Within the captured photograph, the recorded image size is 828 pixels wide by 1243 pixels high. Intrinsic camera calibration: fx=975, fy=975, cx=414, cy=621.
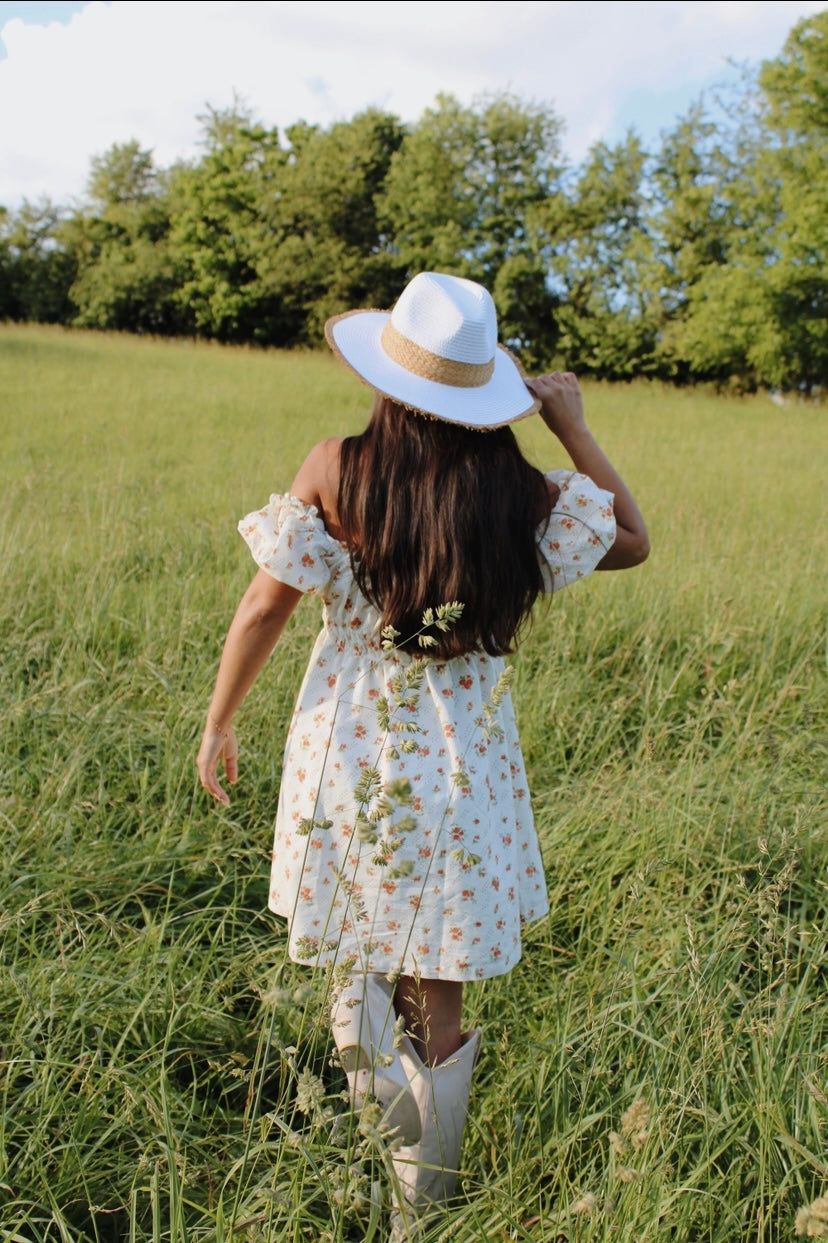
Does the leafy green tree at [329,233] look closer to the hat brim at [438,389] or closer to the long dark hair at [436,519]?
the hat brim at [438,389]

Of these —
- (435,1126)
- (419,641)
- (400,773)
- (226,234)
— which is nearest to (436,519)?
(419,641)

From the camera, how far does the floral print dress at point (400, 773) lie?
1.69 meters

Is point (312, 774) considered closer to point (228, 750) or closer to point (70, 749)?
point (228, 750)

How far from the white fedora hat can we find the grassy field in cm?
88

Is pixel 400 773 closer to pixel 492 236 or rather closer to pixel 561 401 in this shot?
pixel 561 401

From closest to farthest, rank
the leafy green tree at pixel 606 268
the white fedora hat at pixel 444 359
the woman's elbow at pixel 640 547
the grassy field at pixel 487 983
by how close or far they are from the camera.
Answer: the grassy field at pixel 487 983
the white fedora hat at pixel 444 359
the woman's elbow at pixel 640 547
the leafy green tree at pixel 606 268

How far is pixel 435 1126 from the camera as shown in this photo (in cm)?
162

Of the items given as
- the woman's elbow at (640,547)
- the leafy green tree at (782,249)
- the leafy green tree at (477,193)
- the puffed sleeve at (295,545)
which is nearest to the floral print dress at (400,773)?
the puffed sleeve at (295,545)

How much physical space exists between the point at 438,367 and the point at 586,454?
35 centimetres

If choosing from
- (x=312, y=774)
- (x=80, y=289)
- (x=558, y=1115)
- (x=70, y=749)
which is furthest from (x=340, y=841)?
(x=80, y=289)

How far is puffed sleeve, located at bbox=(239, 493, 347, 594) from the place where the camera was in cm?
167

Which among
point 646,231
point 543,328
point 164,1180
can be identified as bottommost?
point 164,1180

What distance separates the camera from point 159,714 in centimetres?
316

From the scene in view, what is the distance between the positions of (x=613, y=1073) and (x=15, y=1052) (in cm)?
112
